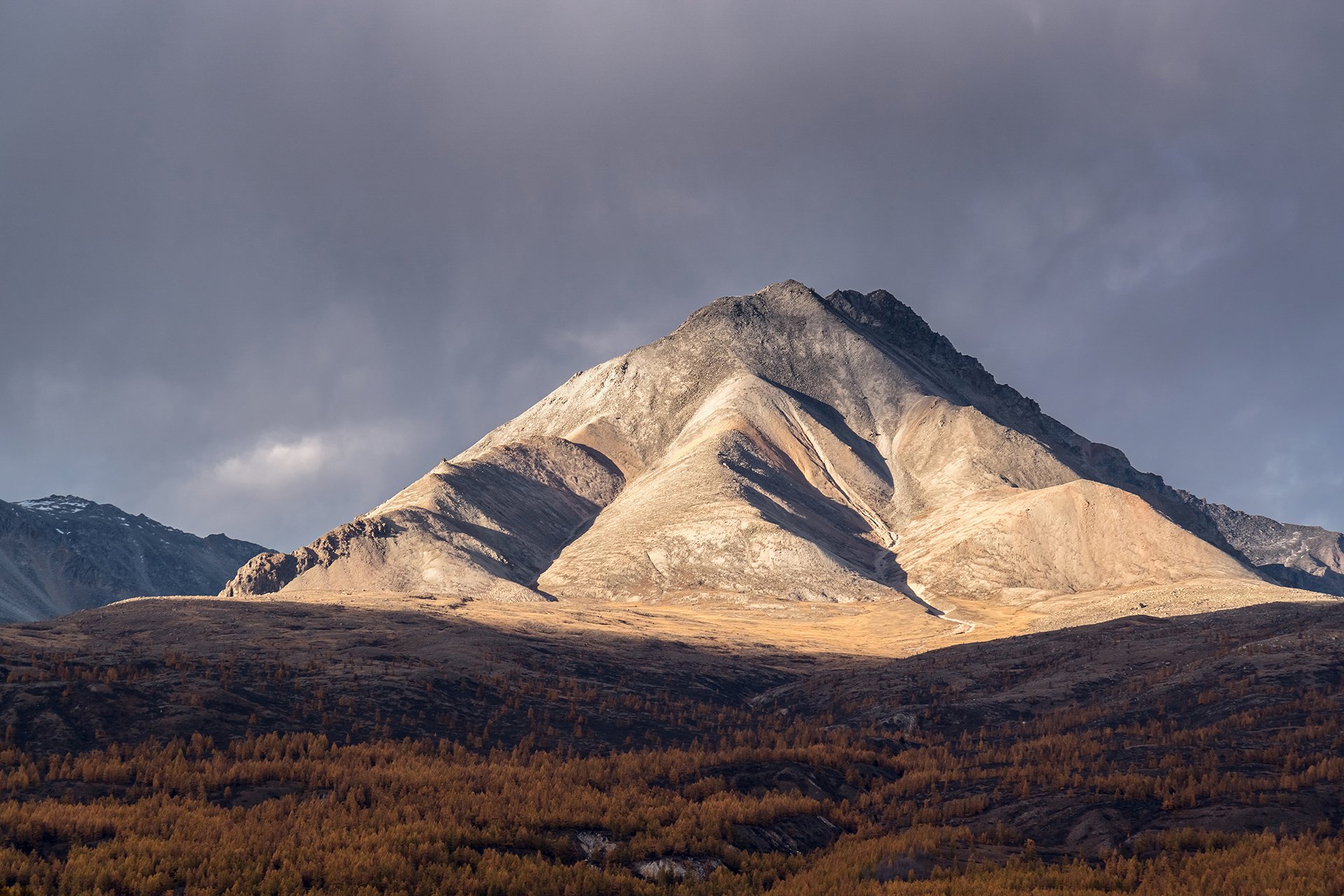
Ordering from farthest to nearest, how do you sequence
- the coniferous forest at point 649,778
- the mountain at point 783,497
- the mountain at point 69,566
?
the mountain at point 69,566 < the mountain at point 783,497 < the coniferous forest at point 649,778

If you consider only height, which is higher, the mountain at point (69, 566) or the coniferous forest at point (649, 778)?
the mountain at point (69, 566)

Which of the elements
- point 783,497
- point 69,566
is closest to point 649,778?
point 783,497

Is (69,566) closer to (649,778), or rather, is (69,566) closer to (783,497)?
(783,497)

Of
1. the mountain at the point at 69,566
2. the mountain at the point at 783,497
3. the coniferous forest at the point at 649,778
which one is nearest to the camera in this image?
the coniferous forest at the point at 649,778

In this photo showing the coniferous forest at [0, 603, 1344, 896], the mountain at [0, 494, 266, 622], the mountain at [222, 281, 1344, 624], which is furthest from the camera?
the mountain at [0, 494, 266, 622]

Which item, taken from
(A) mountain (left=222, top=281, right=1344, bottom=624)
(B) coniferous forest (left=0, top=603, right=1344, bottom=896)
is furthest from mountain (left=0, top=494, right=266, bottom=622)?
(B) coniferous forest (left=0, top=603, right=1344, bottom=896)

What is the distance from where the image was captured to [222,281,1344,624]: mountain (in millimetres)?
94000

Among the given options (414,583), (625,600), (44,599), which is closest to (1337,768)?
(625,600)

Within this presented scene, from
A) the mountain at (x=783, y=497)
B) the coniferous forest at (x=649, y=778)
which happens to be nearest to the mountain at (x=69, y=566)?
the mountain at (x=783, y=497)

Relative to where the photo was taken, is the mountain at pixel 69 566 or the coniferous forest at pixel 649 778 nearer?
the coniferous forest at pixel 649 778

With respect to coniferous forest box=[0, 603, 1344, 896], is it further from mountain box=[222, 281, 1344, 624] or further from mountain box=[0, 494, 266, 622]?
mountain box=[0, 494, 266, 622]

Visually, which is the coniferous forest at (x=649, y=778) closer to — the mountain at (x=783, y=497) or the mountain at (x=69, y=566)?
the mountain at (x=783, y=497)

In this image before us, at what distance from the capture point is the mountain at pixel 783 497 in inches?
3701

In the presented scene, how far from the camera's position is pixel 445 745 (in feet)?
81.5
